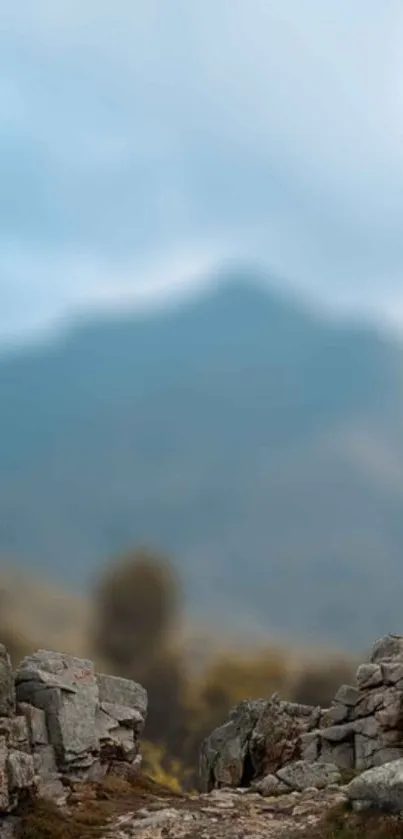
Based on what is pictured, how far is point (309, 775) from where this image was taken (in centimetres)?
2912

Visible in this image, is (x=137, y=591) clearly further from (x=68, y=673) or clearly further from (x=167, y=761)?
(x=68, y=673)

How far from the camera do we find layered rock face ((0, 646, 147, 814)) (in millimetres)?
26172

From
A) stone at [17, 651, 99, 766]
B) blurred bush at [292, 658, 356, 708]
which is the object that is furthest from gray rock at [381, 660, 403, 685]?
blurred bush at [292, 658, 356, 708]

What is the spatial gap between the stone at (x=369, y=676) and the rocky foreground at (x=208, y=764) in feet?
0.14

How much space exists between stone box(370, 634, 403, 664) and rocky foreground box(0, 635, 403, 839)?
7 cm

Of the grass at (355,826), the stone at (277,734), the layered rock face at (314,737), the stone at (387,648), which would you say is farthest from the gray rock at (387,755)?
the grass at (355,826)

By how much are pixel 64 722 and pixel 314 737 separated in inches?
366

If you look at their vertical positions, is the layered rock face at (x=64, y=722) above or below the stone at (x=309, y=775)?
above

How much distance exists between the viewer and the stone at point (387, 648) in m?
34.8

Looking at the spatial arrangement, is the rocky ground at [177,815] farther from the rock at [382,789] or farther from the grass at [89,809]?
the rock at [382,789]

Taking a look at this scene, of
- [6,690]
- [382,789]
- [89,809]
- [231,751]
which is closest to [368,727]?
[231,751]

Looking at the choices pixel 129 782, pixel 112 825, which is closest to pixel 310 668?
pixel 129 782

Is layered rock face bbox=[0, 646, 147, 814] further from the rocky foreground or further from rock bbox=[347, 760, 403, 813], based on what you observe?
rock bbox=[347, 760, 403, 813]

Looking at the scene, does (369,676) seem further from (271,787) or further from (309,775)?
(271,787)
